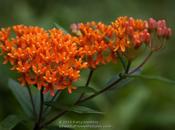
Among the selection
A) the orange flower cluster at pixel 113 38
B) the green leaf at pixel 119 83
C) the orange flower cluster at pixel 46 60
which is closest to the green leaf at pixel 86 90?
the orange flower cluster at pixel 46 60

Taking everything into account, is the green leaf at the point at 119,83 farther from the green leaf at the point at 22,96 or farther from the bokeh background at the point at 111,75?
the bokeh background at the point at 111,75

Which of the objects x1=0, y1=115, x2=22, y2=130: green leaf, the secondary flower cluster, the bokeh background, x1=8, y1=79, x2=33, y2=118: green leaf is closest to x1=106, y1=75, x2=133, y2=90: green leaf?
the secondary flower cluster

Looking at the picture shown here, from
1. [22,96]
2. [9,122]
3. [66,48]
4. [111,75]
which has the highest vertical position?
[66,48]

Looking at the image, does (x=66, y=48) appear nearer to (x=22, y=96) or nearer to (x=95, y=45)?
(x=95, y=45)

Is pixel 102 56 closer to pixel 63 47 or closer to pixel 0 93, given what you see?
pixel 63 47

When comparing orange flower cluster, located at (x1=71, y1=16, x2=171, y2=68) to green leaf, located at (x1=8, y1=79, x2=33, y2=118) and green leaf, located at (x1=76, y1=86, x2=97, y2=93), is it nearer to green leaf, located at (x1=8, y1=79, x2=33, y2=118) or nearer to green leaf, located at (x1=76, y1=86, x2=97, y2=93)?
green leaf, located at (x1=76, y1=86, x2=97, y2=93)

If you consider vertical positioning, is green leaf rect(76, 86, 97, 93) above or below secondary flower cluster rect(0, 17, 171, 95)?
below

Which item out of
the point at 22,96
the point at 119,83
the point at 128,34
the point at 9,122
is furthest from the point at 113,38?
the point at 9,122
